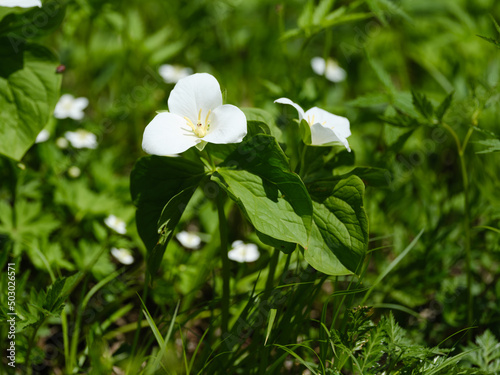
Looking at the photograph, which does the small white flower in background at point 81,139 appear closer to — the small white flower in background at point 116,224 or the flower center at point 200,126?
the small white flower in background at point 116,224

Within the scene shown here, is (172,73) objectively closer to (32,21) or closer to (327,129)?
(32,21)

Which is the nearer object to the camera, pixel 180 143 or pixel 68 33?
pixel 180 143

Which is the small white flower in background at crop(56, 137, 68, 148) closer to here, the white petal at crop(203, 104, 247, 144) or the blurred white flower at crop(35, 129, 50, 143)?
the blurred white flower at crop(35, 129, 50, 143)

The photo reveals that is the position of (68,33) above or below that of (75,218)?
above

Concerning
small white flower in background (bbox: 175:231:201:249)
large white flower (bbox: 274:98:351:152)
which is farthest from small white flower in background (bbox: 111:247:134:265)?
large white flower (bbox: 274:98:351:152)

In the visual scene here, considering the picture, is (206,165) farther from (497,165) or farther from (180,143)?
(497,165)

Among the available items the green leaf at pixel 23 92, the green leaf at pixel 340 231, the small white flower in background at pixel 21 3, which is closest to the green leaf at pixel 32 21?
the green leaf at pixel 23 92

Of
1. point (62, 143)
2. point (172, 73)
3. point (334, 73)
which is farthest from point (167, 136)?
point (334, 73)

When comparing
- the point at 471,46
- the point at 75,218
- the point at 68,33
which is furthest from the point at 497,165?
the point at 68,33
